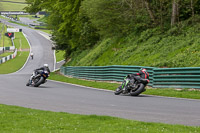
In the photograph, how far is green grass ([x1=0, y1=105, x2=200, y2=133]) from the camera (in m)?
7.42

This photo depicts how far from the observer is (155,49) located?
90.6 feet

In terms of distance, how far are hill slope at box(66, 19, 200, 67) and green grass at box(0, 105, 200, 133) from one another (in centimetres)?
1235

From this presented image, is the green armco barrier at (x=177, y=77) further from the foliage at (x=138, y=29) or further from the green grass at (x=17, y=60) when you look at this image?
the green grass at (x=17, y=60)

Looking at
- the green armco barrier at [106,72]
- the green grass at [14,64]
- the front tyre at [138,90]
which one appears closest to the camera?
the front tyre at [138,90]

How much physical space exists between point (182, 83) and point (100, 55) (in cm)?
1780

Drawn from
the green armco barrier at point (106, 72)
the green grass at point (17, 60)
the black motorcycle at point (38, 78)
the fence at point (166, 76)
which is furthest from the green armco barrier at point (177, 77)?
the green grass at point (17, 60)

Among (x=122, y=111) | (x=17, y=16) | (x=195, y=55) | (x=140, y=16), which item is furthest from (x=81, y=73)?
(x=17, y=16)

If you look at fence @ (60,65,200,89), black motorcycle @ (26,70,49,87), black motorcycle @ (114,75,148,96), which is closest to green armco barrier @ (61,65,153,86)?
fence @ (60,65,200,89)

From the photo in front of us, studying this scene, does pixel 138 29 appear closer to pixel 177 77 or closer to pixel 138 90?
pixel 177 77

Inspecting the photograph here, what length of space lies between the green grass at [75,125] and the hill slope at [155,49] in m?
12.4

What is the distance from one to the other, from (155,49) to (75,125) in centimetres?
2006

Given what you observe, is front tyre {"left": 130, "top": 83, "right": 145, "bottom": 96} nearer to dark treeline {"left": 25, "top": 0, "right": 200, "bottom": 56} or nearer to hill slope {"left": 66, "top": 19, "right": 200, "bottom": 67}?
hill slope {"left": 66, "top": 19, "right": 200, "bottom": 67}

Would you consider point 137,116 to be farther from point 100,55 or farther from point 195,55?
point 100,55

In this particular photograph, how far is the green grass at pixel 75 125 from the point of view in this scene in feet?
24.4
